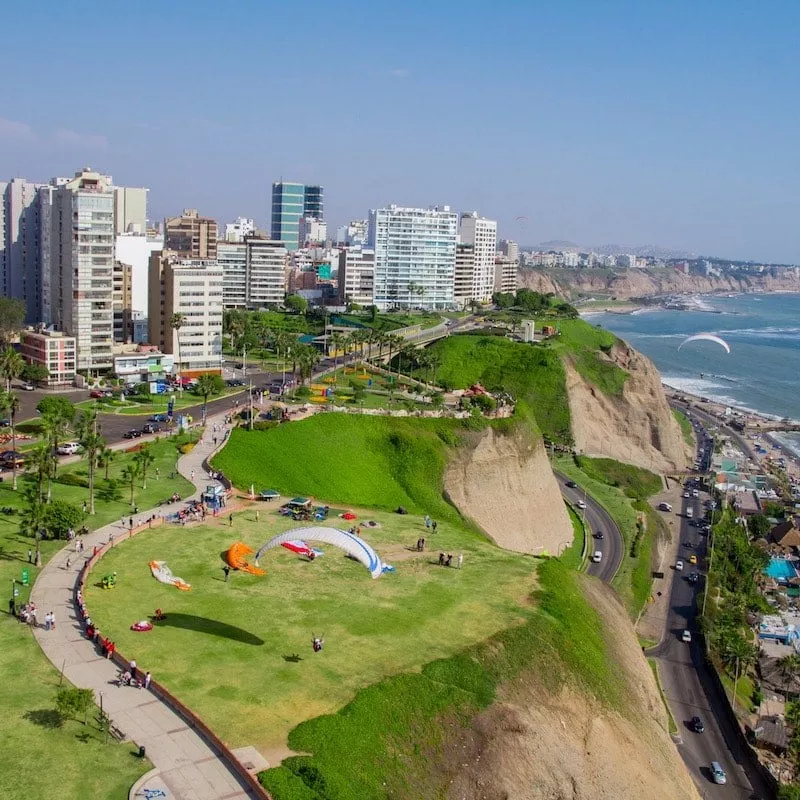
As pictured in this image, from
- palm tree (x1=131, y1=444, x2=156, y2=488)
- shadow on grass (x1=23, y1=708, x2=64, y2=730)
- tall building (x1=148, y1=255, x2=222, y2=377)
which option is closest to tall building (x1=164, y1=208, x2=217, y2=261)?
tall building (x1=148, y1=255, x2=222, y2=377)

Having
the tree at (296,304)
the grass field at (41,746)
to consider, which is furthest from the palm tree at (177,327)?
the grass field at (41,746)

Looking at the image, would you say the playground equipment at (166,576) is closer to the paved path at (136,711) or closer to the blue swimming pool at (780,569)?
the paved path at (136,711)

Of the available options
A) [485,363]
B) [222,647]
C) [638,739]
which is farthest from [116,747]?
[485,363]

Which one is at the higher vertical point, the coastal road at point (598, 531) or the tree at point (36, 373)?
the tree at point (36, 373)

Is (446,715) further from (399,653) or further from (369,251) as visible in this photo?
(369,251)

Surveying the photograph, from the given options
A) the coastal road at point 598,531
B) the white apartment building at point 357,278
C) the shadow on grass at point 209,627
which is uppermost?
the white apartment building at point 357,278

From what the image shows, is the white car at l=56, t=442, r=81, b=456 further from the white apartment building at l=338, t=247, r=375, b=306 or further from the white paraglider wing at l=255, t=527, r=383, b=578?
the white apartment building at l=338, t=247, r=375, b=306

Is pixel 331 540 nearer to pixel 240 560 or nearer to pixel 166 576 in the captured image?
pixel 240 560
